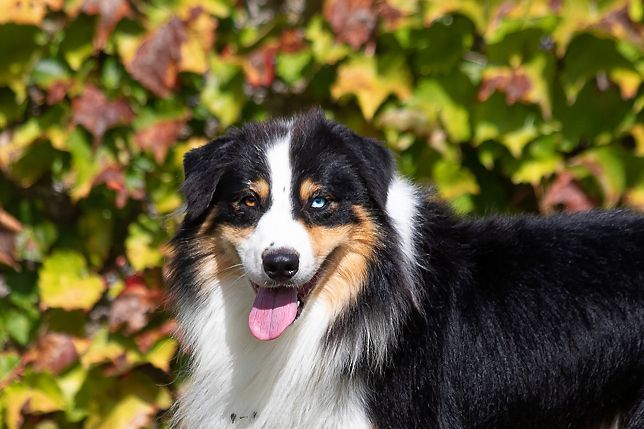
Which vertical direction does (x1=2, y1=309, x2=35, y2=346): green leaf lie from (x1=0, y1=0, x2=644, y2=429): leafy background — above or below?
below

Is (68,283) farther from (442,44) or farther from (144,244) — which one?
(442,44)

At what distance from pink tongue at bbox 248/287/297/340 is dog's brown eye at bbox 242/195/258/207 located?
33 centimetres

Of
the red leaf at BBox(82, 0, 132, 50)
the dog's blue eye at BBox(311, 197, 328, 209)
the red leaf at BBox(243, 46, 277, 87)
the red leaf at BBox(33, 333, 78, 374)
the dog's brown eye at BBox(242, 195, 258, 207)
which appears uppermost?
the red leaf at BBox(82, 0, 132, 50)

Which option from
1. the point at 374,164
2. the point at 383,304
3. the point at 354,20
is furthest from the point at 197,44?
the point at 383,304

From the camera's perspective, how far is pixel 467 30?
518 centimetres

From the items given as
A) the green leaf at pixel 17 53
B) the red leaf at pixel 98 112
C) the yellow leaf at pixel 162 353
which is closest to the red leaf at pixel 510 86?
the red leaf at pixel 98 112

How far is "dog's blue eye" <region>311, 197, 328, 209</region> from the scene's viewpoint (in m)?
3.55

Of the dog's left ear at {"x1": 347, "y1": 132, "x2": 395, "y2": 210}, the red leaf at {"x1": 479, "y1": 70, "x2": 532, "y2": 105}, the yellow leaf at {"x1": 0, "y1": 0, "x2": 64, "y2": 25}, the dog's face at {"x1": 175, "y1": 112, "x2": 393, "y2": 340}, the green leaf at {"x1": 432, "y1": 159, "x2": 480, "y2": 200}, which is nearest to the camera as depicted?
the dog's face at {"x1": 175, "y1": 112, "x2": 393, "y2": 340}

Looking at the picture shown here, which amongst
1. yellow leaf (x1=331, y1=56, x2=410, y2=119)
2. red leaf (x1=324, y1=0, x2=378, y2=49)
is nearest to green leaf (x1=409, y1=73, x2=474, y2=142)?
yellow leaf (x1=331, y1=56, x2=410, y2=119)

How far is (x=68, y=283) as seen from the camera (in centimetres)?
537

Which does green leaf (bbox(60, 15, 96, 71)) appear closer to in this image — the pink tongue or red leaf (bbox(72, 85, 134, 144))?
red leaf (bbox(72, 85, 134, 144))

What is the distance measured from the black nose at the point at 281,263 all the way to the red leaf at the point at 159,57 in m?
2.09

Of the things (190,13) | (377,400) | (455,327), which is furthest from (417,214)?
(190,13)

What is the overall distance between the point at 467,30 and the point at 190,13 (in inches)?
59.0
